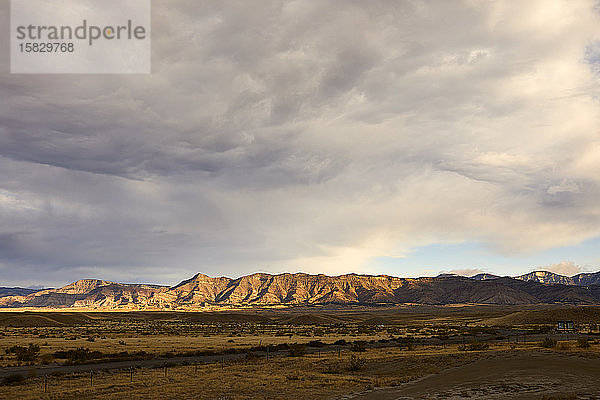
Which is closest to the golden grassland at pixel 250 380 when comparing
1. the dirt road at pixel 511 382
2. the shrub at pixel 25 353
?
the dirt road at pixel 511 382

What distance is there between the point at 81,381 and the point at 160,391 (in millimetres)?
8095

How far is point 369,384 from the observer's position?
31.2 m

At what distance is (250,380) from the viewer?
33969mm

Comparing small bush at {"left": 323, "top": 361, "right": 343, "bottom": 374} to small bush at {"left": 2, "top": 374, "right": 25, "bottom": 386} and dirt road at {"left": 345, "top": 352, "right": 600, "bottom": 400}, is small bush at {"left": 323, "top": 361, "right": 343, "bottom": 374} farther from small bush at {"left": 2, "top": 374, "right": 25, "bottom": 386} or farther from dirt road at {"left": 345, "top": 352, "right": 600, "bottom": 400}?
small bush at {"left": 2, "top": 374, "right": 25, "bottom": 386}

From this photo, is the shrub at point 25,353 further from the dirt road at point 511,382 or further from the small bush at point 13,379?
the dirt road at point 511,382

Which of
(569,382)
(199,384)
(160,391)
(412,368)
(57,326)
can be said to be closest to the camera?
(569,382)

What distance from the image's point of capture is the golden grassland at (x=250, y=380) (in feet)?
95.0

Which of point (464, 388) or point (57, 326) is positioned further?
point (57, 326)

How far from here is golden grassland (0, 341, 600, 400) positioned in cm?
2895

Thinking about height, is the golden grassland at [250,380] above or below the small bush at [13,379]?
below

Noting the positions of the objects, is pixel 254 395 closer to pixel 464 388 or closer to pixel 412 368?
pixel 464 388

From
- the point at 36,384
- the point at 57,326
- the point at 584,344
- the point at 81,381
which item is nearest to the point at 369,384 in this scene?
the point at 81,381

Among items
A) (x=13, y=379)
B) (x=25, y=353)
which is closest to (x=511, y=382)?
(x=13, y=379)

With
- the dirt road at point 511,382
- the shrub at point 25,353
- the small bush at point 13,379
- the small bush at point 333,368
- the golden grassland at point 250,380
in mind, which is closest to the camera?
the dirt road at point 511,382
